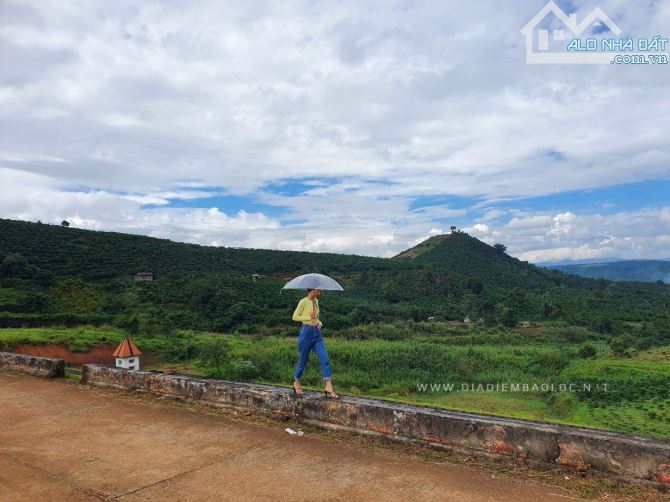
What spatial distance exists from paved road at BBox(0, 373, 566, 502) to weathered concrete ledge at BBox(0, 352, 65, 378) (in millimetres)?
2156

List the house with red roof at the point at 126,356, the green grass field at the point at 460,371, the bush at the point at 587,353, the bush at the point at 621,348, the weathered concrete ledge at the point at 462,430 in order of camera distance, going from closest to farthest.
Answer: the weathered concrete ledge at the point at 462,430 < the house with red roof at the point at 126,356 < the green grass field at the point at 460,371 < the bush at the point at 621,348 < the bush at the point at 587,353

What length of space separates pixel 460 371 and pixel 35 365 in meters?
24.4

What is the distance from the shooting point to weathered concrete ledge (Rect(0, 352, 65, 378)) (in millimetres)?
6793

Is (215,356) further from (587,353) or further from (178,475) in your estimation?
(587,353)

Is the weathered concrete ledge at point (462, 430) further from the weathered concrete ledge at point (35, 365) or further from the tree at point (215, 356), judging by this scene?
the tree at point (215, 356)

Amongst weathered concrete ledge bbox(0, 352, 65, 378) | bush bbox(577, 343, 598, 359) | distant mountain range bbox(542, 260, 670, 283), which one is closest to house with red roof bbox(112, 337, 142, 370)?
weathered concrete ledge bbox(0, 352, 65, 378)

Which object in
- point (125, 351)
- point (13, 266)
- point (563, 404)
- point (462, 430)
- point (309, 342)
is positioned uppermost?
point (13, 266)

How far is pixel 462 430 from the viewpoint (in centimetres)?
363

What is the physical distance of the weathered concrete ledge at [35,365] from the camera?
267 inches

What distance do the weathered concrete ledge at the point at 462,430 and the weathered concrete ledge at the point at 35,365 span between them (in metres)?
2.54

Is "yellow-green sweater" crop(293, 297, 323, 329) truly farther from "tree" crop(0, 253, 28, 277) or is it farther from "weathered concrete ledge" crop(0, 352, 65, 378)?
"tree" crop(0, 253, 28, 277)

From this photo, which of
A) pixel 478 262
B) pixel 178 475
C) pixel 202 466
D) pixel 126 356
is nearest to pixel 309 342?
pixel 202 466

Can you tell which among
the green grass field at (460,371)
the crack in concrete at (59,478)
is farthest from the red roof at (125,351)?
the crack in concrete at (59,478)

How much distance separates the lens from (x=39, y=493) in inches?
116
